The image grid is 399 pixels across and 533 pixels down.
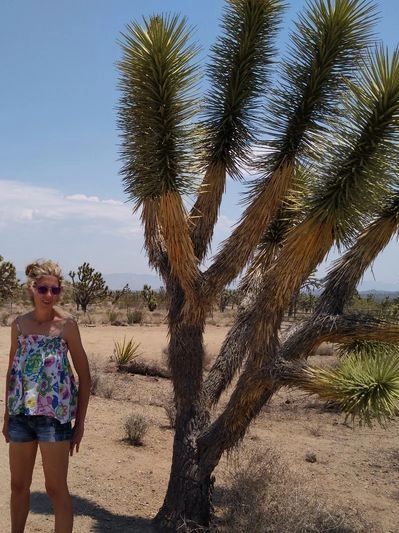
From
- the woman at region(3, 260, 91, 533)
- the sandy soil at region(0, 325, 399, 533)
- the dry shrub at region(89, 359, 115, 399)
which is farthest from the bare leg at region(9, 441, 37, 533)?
the dry shrub at region(89, 359, 115, 399)

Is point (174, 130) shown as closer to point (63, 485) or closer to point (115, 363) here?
point (63, 485)

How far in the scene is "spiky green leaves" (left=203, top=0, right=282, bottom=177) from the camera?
5.09 meters

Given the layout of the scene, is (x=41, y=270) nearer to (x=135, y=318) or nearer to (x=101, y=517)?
(x=101, y=517)

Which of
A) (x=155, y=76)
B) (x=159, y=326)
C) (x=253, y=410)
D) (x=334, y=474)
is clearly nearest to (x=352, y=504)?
(x=334, y=474)

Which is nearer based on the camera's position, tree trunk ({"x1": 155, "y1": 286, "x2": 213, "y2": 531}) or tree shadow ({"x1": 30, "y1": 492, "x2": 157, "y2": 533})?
tree trunk ({"x1": 155, "y1": 286, "x2": 213, "y2": 531})

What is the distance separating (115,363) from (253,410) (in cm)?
949

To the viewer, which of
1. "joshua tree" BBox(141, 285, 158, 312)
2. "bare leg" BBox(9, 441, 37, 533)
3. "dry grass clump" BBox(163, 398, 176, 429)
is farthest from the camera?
"joshua tree" BBox(141, 285, 158, 312)

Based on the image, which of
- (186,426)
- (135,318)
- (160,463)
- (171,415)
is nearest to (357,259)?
(186,426)

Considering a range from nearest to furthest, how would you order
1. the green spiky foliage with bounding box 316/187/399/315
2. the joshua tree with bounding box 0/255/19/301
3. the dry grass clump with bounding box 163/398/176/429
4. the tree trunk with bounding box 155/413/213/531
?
the green spiky foliage with bounding box 316/187/399/315
the tree trunk with bounding box 155/413/213/531
the dry grass clump with bounding box 163/398/176/429
the joshua tree with bounding box 0/255/19/301

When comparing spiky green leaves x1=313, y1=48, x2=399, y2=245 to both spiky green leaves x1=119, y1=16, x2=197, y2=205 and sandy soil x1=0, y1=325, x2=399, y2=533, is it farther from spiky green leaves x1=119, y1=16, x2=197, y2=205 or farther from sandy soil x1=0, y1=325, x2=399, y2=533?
sandy soil x1=0, y1=325, x2=399, y2=533

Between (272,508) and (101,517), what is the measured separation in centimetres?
155

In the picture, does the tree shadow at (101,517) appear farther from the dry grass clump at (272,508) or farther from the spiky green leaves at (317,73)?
the spiky green leaves at (317,73)

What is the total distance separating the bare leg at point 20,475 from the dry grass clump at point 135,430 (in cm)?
404

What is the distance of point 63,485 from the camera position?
12.1 ft
